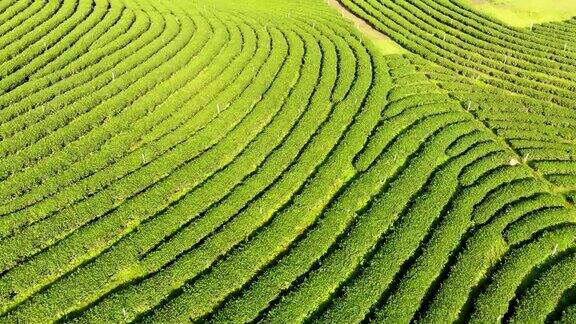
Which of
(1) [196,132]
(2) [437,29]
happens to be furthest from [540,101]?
(1) [196,132]

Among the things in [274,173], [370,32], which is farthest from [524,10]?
[274,173]

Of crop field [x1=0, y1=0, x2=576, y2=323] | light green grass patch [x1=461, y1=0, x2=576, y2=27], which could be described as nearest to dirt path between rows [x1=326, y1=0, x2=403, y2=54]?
crop field [x1=0, y1=0, x2=576, y2=323]

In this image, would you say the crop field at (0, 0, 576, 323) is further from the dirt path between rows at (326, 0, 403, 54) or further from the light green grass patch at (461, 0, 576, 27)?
the light green grass patch at (461, 0, 576, 27)

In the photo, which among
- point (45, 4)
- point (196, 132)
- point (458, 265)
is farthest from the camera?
point (45, 4)

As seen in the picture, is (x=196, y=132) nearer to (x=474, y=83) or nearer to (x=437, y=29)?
(x=474, y=83)

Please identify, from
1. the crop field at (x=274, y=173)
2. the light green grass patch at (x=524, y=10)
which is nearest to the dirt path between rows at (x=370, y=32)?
the crop field at (x=274, y=173)

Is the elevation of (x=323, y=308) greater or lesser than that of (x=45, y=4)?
lesser
